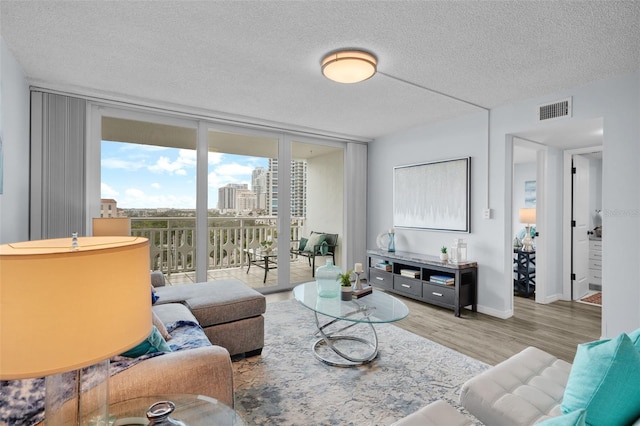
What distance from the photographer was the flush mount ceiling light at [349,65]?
250 cm

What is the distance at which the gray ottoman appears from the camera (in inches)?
103

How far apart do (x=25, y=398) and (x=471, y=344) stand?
3147 mm

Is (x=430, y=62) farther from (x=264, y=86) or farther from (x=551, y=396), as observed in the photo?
(x=551, y=396)

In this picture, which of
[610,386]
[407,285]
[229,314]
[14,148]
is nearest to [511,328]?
[407,285]

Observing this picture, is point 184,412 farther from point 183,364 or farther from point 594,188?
point 594,188

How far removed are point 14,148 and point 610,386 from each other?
3.99 m

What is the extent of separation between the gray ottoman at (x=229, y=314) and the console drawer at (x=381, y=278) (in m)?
2.34

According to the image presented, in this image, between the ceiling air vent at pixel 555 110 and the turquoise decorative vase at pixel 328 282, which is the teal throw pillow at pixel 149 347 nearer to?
the turquoise decorative vase at pixel 328 282

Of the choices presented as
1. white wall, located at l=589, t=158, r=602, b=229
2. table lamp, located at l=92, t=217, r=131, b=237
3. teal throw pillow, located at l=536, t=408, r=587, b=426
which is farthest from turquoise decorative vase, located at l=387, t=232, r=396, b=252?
teal throw pillow, located at l=536, t=408, r=587, b=426

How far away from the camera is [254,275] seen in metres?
4.91

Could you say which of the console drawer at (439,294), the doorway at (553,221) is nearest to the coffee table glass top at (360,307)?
the console drawer at (439,294)

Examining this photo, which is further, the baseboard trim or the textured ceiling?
the baseboard trim

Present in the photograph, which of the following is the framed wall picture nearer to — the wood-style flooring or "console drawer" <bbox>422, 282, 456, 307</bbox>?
"console drawer" <bbox>422, 282, 456, 307</bbox>

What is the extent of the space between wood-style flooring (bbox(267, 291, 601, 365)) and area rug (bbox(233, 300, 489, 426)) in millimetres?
273
